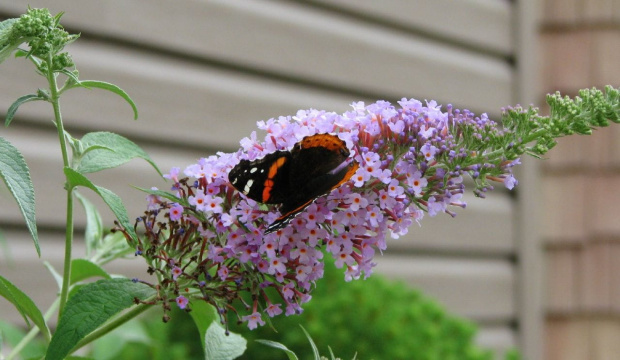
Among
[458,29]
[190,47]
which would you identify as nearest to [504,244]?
[458,29]

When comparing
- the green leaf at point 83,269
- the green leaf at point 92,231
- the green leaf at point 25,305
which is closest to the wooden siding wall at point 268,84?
the green leaf at point 92,231

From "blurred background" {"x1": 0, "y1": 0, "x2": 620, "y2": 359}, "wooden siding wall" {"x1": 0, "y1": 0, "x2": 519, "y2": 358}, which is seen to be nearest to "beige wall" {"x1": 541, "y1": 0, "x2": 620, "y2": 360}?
"blurred background" {"x1": 0, "y1": 0, "x2": 620, "y2": 359}

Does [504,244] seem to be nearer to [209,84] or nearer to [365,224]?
[209,84]

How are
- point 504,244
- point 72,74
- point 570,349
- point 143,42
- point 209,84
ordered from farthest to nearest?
point 570,349, point 504,244, point 209,84, point 143,42, point 72,74

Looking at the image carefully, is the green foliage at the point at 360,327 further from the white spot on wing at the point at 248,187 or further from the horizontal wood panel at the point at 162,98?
the white spot on wing at the point at 248,187

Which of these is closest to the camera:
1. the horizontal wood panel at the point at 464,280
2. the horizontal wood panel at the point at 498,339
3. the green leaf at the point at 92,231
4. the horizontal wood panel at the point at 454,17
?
the green leaf at the point at 92,231

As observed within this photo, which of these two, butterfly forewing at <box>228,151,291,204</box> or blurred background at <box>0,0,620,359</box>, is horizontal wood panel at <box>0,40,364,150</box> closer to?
blurred background at <box>0,0,620,359</box>

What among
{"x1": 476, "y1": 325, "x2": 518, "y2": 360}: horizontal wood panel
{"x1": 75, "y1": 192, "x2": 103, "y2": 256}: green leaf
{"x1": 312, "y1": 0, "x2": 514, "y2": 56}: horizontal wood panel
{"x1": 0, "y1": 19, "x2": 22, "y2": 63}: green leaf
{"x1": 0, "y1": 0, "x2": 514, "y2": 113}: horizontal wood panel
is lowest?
{"x1": 476, "y1": 325, "x2": 518, "y2": 360}: horizontal wood panel
